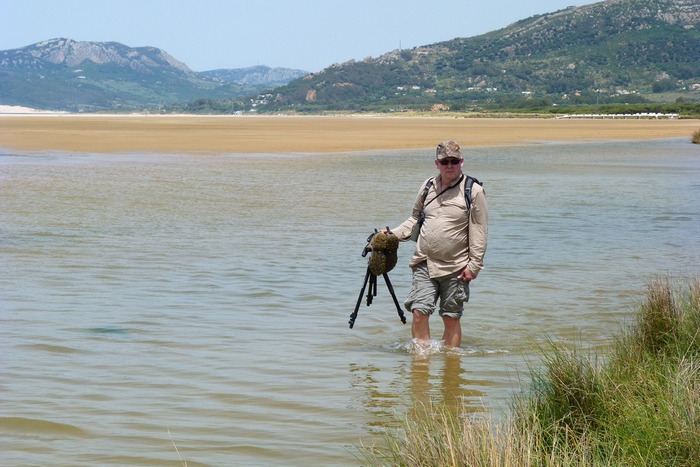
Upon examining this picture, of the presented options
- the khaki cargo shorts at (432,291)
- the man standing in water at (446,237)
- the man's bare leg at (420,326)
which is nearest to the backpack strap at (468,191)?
the man standing in water at (446,237)

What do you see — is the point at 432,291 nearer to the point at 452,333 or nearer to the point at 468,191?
the point at 452,333

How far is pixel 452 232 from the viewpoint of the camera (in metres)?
7.73

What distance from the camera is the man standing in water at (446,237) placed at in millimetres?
7637

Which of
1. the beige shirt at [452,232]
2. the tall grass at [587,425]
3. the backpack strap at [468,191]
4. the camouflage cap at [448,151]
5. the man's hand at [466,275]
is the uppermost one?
the camouflage cap at [448,151]

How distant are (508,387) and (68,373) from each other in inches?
122

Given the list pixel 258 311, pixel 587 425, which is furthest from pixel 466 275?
pixel 258 311

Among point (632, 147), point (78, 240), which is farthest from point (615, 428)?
point (632, 147)

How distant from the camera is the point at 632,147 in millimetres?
45156

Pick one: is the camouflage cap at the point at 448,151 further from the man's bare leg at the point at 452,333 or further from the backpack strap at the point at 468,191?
the man's bare leg at the point at 452,333

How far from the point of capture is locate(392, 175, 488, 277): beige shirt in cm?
767

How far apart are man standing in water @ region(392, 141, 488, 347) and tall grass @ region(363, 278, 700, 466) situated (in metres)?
1.43

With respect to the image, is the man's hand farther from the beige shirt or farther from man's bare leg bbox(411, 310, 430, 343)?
man's bare leg bbox(411, 310, 430, 343)

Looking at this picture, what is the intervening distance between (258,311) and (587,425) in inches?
213

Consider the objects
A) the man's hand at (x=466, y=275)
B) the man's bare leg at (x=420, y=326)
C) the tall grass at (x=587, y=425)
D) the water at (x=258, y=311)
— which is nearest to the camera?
the tall grass at (x=587, y=425)
